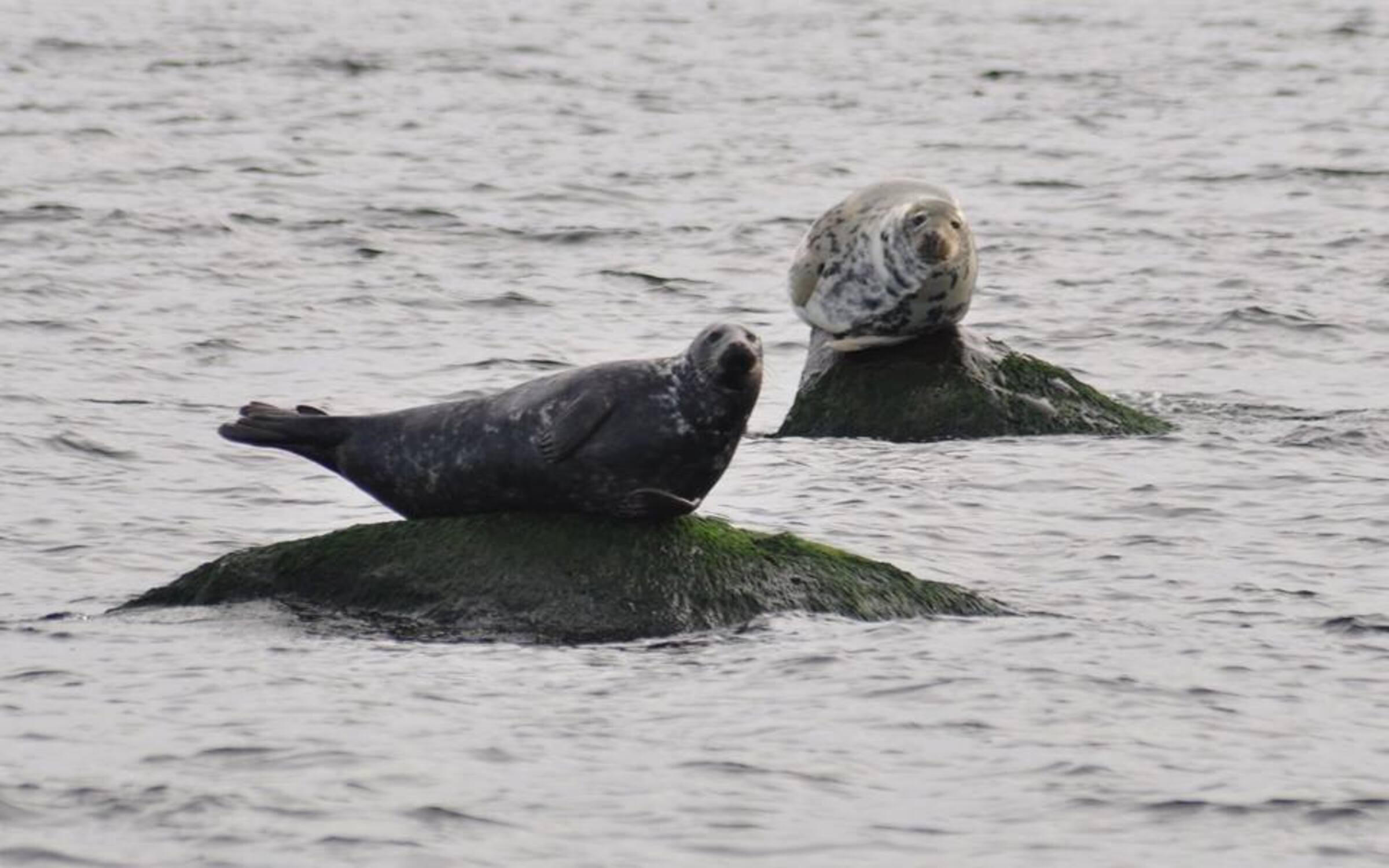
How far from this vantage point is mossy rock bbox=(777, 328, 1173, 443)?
1176 cm

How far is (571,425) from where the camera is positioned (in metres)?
8.36

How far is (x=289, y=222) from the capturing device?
19.0m

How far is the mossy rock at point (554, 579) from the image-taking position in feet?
26.9

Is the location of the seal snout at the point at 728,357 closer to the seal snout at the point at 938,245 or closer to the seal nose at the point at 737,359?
the seal nose at the point at 737,359

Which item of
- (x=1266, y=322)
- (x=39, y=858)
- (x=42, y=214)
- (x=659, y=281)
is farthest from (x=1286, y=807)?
(x=42, y=214)

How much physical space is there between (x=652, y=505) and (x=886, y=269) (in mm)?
3773

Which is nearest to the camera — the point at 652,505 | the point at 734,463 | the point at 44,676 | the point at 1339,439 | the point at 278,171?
the point at 44,676

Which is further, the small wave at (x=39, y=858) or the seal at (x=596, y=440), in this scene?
the seal at (x=596, y=440)

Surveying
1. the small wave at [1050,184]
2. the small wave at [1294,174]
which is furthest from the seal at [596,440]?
the small wave at [1294,174]

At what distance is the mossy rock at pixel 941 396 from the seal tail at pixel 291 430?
346 centimetres

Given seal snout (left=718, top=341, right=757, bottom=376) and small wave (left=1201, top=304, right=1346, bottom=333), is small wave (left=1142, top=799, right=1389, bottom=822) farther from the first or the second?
small wave (left=1201, top=304, right=1346, bottom=333)

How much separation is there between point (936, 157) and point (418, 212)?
15.0ft

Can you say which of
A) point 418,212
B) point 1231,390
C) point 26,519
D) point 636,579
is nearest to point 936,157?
point 418,212

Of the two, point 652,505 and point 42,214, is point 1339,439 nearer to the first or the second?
point 652,505
